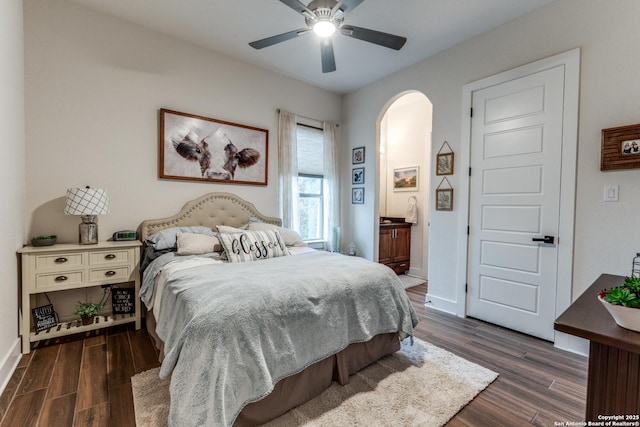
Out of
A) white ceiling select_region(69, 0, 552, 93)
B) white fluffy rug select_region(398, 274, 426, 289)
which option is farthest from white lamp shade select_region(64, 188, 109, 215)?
white fluffy rug select_region(398, 274, 426, 289)

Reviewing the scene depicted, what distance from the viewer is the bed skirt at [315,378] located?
1570 millimetres

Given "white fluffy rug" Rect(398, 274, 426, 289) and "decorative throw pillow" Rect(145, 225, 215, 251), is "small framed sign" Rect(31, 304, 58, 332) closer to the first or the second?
"decorative throw pillow" Rect(145, 225, 215, 251)

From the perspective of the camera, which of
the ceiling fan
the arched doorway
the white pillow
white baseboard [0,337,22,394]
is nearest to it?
white baseboard [0,337,22,394]

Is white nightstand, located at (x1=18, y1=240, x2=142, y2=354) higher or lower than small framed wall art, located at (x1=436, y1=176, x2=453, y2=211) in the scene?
lower

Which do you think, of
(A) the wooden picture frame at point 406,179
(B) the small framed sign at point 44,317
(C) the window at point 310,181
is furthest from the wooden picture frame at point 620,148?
(B) the small framed sign at point 44,317

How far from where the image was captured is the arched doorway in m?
4.96

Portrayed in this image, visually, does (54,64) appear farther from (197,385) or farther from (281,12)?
(197,385)

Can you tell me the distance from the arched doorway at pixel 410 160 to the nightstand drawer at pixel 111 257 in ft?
11.2

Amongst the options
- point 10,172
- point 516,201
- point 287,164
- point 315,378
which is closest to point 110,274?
point 10,172

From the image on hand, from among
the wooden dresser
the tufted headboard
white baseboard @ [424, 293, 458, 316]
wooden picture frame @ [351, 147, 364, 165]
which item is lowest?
white baseboard @ [424, 293, 458, 316]

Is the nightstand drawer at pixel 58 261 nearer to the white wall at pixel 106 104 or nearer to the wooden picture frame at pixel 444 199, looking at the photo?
the white wall at pixel 106 104

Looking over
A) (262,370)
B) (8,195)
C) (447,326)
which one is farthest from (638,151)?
(8,195)

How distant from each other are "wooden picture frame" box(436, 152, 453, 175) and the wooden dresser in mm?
1508

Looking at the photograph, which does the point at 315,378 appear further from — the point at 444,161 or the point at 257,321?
the point at 444,161
